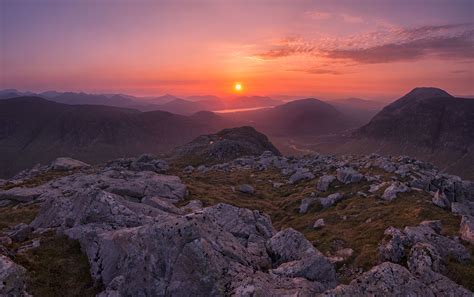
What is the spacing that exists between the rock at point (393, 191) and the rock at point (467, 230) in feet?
62.6

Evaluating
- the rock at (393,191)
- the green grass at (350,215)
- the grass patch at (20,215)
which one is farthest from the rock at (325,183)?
the grass patch at (20,215)

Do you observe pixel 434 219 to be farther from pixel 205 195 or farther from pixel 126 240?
pixel 205 195

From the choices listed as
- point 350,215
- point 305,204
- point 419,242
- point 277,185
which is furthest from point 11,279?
point 277,185

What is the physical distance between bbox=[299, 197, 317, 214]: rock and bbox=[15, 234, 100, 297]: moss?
1704 inches

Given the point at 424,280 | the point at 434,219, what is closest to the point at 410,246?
the point at 424,280

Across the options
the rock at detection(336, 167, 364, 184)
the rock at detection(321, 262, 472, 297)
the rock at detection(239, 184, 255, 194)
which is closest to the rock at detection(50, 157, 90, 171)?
the rock at detection(239, 184, 255, 194)

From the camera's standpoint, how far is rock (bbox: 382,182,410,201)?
55.9m

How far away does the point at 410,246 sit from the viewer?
3148 centimetres

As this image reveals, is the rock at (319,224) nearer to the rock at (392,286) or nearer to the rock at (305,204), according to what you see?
the rock at (305,204)

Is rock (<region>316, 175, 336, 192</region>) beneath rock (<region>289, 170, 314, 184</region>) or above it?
above

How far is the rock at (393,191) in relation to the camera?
55.9 metres

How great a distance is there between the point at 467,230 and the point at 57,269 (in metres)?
37.3

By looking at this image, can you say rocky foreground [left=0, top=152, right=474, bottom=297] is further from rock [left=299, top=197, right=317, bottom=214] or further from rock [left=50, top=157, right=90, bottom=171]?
rock [left=50, top=157, right=90, bottom=171]

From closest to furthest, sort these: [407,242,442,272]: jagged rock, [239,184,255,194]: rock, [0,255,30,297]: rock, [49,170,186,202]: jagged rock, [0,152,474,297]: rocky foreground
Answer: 1. [0,255,30,297]: rock
2. [0,152,474,297]: rocky foreground
3. [407,242,442,272]: jagged rock
4. [49,170,186,202]: jagged rock
5. [239,184,255,194]: rock
